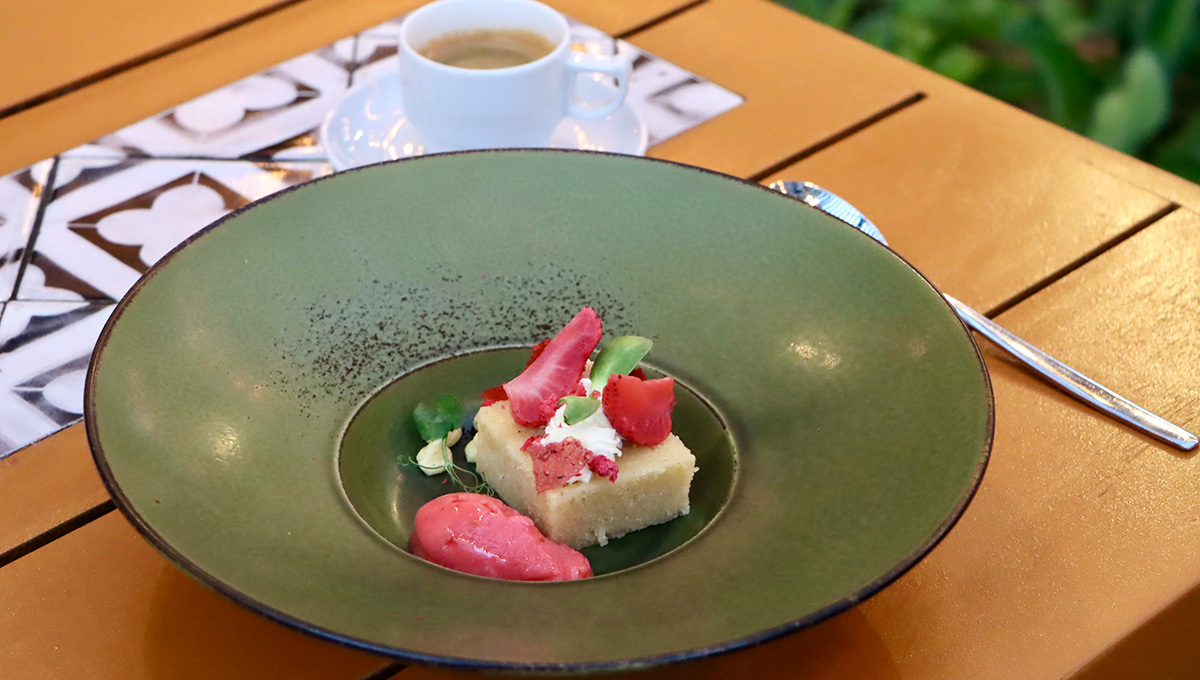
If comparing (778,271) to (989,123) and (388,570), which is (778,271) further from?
(989,123)

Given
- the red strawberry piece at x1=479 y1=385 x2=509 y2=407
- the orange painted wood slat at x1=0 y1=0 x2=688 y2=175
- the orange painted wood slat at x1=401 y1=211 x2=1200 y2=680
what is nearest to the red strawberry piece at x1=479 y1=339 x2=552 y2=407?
the red strawberry piece at x1=479 y1=385 x2=509 y2=407

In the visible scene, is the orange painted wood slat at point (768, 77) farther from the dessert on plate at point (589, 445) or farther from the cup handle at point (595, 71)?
the dessert on plate at point (589, 445)

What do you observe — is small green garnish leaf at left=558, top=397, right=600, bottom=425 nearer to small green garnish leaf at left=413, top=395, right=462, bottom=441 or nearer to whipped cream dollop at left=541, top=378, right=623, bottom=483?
whipped cream dollop at left=541, top=378, right=623, bottom=483

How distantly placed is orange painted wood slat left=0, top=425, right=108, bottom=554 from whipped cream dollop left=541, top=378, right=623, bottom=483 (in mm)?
341

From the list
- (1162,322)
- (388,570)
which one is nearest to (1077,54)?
(1162,322)

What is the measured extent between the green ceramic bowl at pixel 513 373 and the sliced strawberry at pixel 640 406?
0.06m

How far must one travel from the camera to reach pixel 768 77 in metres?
1.43

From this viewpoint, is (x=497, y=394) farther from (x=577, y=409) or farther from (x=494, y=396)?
(x=577, y=409)

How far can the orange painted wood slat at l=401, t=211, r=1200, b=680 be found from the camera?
733mm

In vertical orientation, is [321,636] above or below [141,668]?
above

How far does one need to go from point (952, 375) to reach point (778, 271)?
0.19 m

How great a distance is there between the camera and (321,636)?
0.58m

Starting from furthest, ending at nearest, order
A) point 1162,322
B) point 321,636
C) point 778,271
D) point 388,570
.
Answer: point 1162,322 → point 778,271 → point 388,570 → point 321,636

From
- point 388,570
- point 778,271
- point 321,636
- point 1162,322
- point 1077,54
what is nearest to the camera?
point 321,636
